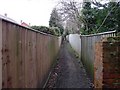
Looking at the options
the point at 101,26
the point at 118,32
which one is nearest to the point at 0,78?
the point at 118,32

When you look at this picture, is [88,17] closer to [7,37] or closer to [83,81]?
[83,81]

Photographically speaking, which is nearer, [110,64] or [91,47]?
[110,64]

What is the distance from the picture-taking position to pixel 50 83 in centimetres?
938

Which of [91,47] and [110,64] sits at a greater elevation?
[91,47]

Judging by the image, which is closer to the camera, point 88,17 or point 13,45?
point 13,45

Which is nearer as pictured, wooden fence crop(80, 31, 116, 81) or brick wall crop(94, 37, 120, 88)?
brick wall crop(94, 37, 120, 88)

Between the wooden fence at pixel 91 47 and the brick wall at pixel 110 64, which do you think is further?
the wooden fence at pixel 91 47

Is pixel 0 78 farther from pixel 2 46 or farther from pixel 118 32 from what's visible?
pixel 118 32

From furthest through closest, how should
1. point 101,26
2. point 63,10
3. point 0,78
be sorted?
point 63,10, point 101,26, point 0,78

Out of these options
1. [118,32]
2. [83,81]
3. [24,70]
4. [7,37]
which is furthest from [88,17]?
[7,37]

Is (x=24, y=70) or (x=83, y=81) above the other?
(x=24, y=70)

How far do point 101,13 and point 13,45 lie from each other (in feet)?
29.9

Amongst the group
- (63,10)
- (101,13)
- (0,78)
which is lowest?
(0,78)

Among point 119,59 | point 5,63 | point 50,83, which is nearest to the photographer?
point 5,63
